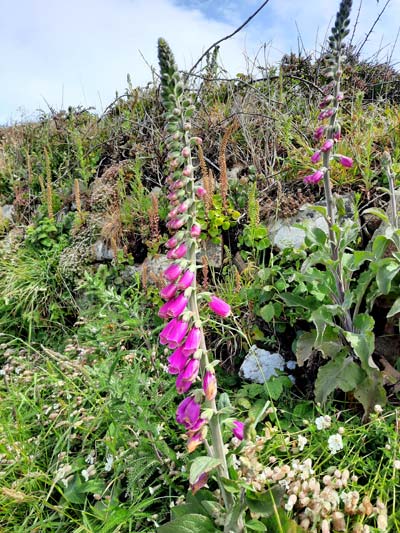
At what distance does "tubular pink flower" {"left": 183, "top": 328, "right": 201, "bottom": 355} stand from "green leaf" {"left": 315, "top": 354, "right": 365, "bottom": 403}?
1142 mm

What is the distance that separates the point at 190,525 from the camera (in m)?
1.63

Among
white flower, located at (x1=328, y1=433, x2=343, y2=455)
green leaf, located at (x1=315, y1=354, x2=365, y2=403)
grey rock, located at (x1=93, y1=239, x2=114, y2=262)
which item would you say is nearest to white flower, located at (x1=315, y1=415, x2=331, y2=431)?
white flower, located at (x1=328, y1=433, x2=343, y2=455)

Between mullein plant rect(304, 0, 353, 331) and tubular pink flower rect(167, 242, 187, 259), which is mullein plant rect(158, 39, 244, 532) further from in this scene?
mullein plant rect(304, 0, 353, 331)

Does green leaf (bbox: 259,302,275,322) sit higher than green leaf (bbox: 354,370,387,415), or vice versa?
green leaf (bbox: 259,302,275,322)

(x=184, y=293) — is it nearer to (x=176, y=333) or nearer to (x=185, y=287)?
(x=185, y=287)

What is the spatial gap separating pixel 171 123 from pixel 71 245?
151 inches

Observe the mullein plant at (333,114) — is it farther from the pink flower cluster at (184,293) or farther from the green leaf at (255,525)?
the green leaf at (255,525)

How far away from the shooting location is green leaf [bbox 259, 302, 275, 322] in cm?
282

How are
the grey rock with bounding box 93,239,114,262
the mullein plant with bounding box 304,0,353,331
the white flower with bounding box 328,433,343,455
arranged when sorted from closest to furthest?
the white flower with bounding box 328,433,343,455
the mullein plant with bounding box 304,0,353,331
the grey rock with bounding box 93,239,114,262

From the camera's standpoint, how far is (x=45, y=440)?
2.76 metres

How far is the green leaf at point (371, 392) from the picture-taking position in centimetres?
229

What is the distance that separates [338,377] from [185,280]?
53.0 inches

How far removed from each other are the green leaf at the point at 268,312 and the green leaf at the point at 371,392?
70 cm

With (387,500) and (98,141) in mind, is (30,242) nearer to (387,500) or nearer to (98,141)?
(98,141)
